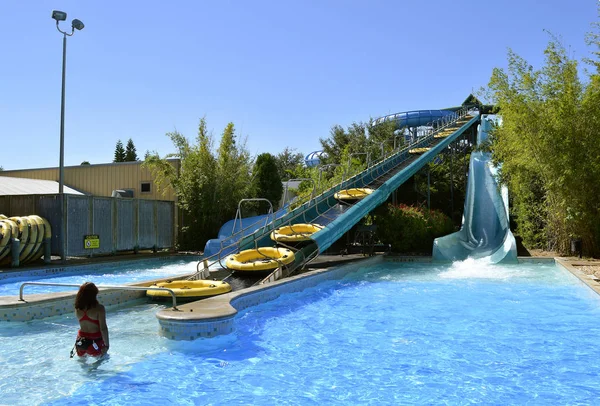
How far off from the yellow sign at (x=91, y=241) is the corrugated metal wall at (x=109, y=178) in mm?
5320

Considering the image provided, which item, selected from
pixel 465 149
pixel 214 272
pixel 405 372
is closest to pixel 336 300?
pixel 214 272

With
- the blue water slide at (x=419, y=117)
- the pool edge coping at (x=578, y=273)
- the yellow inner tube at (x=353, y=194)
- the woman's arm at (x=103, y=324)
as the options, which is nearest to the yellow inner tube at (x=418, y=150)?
the yellow inner tube at (x=353, y=194)

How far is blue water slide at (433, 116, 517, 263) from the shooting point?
13961 mm

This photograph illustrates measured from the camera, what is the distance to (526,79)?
14.1m

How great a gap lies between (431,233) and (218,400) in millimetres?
13230

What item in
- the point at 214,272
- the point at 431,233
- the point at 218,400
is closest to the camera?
the point at 218,400

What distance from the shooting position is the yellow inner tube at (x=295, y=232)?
1069cm

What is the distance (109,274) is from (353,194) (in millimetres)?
6657

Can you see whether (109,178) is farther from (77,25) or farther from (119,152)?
(119,152)

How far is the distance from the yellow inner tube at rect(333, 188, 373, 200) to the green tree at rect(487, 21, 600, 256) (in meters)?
4.37

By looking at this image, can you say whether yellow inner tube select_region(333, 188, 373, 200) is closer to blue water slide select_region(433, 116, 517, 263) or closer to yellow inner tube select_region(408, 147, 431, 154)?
blue water slide select_region(433, 116, 517, 263)

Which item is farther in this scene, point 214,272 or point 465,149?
point 465,149

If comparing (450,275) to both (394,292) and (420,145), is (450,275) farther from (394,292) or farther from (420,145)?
(420,145)

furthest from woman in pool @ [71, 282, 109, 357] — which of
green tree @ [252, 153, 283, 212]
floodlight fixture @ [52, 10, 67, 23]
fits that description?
green tree @ [252, 153, 283, 212]
